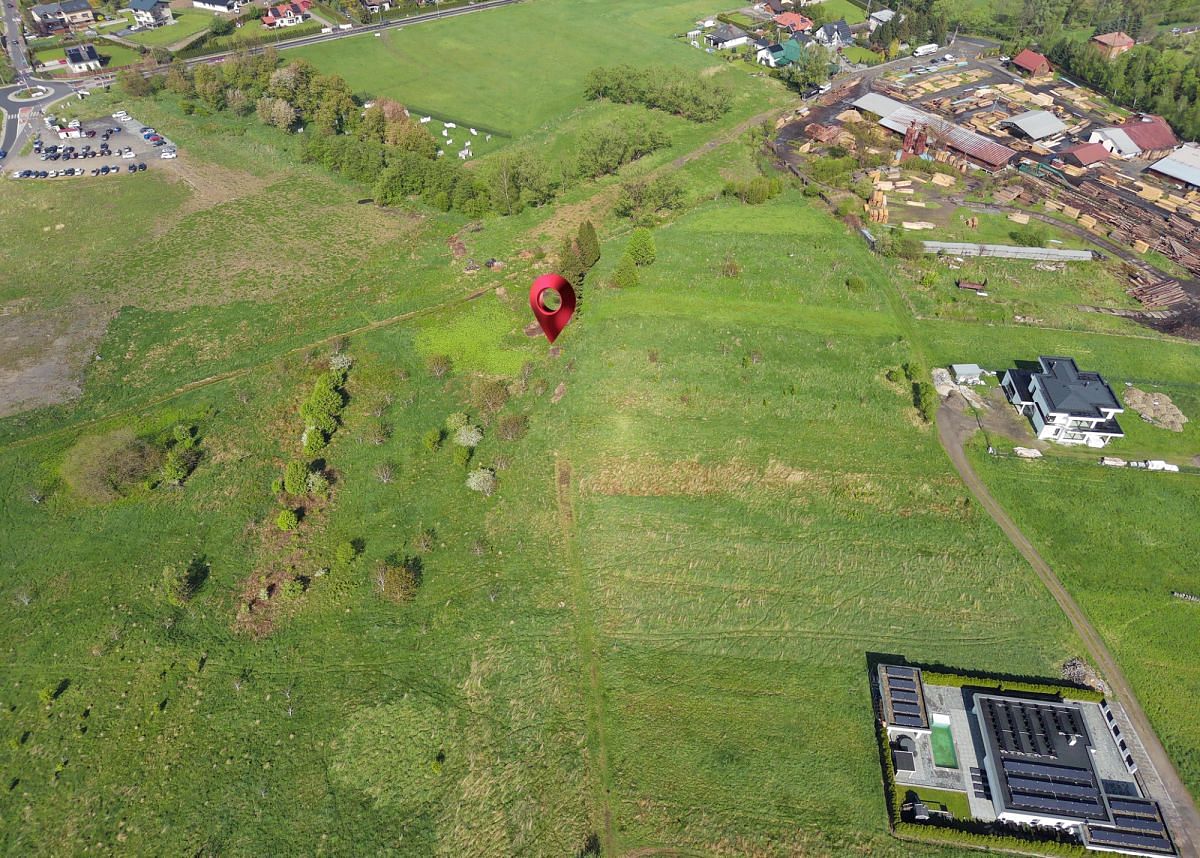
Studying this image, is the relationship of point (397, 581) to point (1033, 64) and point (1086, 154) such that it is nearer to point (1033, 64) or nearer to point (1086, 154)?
point (1086, 154)

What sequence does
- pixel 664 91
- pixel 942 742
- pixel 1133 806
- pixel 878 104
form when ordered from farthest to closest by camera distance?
1. pixel 664 91
2. pixel 878 104
3. pixel 942 742
4. pixel 1133 806

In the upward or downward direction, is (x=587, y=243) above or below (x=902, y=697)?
above

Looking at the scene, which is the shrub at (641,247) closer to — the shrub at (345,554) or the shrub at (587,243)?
the shrub at (587,243)

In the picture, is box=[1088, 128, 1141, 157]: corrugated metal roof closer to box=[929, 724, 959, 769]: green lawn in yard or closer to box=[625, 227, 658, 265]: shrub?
box=[625, 227, 658, 265]: shrub

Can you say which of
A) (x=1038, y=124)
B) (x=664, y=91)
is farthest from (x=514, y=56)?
(x=1038, y=124)

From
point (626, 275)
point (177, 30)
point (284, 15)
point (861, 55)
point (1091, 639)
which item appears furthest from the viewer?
point (284, 15)

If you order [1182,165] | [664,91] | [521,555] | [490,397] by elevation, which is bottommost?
[521,555]

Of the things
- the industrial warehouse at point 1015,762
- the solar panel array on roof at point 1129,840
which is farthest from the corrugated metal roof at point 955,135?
the solar panel array on roof at point 1129,840
